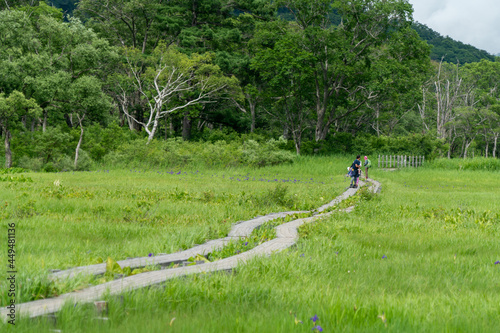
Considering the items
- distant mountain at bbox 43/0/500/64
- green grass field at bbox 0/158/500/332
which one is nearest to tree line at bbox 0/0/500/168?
green grass field at bbox 0/158/500/332

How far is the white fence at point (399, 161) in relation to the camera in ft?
111

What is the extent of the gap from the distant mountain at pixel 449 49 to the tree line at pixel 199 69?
58.7m

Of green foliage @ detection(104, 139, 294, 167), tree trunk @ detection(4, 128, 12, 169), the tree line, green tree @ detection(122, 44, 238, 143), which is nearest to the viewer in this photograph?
tree trunk @ detection(4, 128, 12, 169)

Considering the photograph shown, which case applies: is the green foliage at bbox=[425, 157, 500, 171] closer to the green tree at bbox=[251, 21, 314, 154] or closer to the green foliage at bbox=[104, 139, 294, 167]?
the green tree at bbox=[251, 21, 314, 154]

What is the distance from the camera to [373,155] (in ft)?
118

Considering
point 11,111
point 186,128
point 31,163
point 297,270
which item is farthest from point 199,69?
point 297,270

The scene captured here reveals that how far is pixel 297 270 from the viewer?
14.1 ft

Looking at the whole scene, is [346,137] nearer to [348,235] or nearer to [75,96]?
[75,96]

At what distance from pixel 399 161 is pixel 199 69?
19270 millimetres

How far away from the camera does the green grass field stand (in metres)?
2.81

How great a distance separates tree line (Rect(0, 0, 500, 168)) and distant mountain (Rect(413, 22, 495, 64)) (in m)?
58.7

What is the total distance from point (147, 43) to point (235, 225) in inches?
1795

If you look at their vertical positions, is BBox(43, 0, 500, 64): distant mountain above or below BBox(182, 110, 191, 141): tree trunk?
above

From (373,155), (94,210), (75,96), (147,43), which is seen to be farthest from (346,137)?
(94,210)
